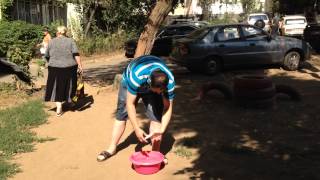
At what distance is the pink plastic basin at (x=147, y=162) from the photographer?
6565 mm

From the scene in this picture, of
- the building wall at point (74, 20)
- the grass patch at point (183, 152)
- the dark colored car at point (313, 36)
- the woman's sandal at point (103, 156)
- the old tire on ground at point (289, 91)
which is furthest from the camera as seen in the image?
the building wall at point (74, 20)

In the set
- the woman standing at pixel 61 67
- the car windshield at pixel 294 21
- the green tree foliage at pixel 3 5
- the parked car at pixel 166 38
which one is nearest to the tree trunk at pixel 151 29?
the woman standing at pixel 61 67

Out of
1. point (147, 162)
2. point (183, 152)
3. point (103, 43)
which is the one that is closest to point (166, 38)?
point (103, 43)

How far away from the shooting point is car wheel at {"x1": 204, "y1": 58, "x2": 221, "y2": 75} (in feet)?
53.6

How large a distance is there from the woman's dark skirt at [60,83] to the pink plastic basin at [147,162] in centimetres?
390

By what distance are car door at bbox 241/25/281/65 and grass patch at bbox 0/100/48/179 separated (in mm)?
7165

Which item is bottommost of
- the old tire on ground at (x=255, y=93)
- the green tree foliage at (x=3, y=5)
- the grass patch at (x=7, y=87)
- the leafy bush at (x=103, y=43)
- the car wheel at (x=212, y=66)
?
the leafy bush at (x=103, y=43)

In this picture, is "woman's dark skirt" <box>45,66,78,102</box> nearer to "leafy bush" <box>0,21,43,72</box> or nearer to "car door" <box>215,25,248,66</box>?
"car door" <box>215,25,248,66</box>

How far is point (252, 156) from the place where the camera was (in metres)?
7.25

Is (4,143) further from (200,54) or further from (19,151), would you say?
(200,54)

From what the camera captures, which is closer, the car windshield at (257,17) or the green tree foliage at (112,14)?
the green tree foliage at (112,14)

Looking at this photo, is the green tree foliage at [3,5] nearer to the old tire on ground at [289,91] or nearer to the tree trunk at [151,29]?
the tree trunk at [151,29]

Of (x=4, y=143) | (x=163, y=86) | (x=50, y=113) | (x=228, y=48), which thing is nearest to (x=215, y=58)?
(x=228, y=48)

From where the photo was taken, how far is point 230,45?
53.9 ft
